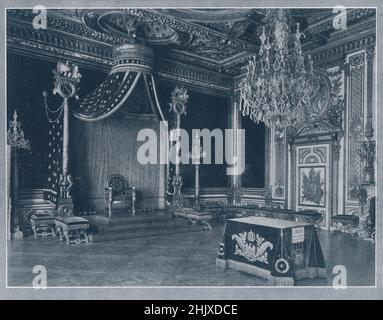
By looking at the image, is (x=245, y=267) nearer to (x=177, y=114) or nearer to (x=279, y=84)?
(x=279, y=84)

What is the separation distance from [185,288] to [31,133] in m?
3.88

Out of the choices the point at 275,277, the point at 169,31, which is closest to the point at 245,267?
the point at 275,277

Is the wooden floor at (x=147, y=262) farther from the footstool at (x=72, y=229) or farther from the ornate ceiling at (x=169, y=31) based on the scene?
the ornate ceiling at (x=169, y=31)

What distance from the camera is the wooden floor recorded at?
12.9 ft

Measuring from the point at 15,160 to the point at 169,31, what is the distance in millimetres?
3397

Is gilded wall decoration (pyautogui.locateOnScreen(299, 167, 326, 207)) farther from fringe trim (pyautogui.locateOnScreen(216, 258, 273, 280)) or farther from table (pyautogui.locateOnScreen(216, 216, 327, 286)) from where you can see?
fringe trim (pyautogui.locateOnScreen(216, 258, 273, 280))

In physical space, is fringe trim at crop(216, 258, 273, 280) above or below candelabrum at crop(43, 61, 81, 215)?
below

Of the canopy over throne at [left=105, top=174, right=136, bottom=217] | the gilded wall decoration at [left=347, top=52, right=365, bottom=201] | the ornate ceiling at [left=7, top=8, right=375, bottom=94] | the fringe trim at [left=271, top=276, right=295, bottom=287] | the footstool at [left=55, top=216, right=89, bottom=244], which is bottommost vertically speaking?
the fringe trim at [left=271, top=276, right=295, bottom=287]

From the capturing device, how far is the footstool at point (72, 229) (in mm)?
5387

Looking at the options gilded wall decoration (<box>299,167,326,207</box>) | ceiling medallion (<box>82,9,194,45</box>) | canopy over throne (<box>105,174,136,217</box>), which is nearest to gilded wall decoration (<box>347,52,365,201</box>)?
gilded wall decoration (<box>299,167,326,207</box>)

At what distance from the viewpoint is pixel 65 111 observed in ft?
19.7

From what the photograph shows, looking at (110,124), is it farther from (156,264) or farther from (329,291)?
(329,291)

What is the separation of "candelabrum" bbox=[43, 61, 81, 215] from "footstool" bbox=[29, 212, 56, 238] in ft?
0.71

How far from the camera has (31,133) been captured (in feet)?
20.0
